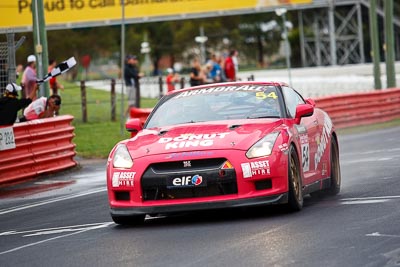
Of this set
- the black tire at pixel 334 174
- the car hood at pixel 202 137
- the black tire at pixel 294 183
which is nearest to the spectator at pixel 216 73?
the black tire at pixel 334 174

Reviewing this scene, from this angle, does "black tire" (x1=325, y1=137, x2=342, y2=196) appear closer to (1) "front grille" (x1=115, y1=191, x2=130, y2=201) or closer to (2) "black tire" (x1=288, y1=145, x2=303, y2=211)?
(2) "black tire" (x1=288, y1=145, x2=303, y2=211)

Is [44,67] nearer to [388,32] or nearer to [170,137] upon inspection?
[170,137]

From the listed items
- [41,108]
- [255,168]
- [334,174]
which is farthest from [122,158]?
[41,108]

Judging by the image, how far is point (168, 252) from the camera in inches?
358

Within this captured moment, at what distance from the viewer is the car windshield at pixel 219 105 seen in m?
12.0

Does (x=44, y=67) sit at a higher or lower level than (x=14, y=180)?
higher

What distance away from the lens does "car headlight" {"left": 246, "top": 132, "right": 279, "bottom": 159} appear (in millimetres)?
10773

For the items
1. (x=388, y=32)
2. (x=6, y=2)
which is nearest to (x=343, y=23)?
(x=6, y=2)

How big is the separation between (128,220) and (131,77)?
67.6ft

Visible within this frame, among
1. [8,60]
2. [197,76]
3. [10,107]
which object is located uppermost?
[8,60]

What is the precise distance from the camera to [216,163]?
1077cm

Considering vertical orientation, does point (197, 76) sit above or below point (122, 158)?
above

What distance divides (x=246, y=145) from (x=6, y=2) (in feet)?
133

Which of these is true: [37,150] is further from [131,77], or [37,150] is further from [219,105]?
[131,77]
